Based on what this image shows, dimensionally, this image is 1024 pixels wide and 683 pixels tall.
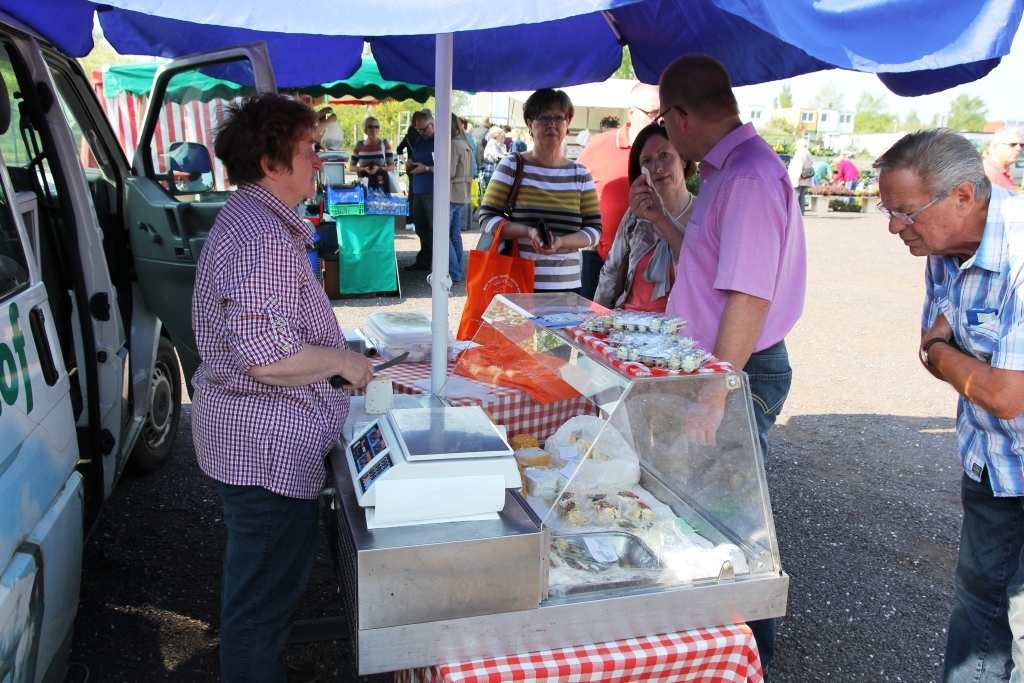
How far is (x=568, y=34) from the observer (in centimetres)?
Result: 423

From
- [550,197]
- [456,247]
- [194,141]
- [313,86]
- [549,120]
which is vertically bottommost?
[456,247]

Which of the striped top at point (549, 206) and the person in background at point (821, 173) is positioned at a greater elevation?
the striped top at point (549, 206)

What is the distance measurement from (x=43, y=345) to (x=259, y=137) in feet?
2.80

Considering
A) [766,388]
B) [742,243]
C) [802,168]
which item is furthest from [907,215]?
[802,168]

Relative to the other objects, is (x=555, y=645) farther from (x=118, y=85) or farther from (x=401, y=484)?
(x=118, y=85)

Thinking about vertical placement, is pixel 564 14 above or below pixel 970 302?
above

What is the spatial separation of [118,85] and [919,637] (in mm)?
10520

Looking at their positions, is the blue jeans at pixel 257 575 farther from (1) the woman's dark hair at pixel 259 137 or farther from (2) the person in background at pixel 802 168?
(2) the person in background at pixel 802 168

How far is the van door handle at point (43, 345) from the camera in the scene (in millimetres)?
2127

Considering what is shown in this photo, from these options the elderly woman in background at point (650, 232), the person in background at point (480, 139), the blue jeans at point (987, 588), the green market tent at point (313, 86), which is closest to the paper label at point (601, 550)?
the blue jeans at point (987, 588)

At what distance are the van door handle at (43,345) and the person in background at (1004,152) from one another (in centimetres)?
693

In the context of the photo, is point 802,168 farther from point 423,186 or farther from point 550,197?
point 550,197

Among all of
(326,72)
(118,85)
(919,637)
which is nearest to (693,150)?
(919,637)

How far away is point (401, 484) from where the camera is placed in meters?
1.67
